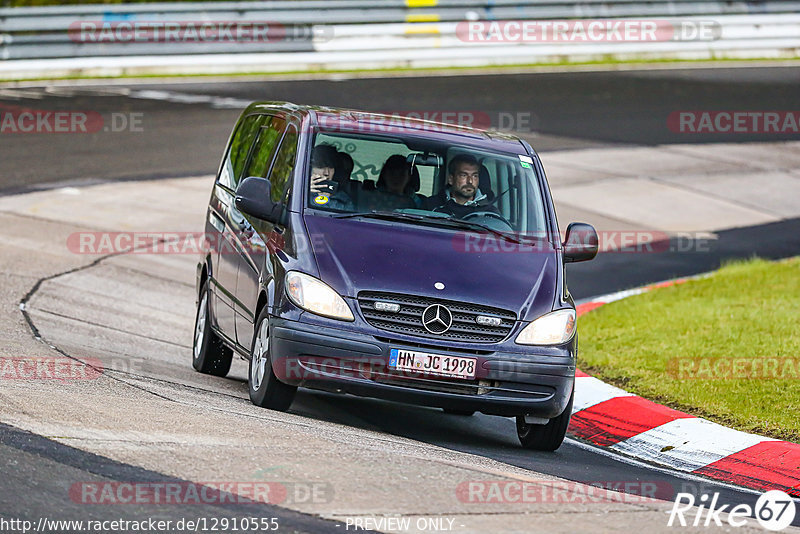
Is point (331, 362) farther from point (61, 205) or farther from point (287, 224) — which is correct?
point (61, 205)

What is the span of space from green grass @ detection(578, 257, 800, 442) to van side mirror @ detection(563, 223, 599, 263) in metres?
1.46

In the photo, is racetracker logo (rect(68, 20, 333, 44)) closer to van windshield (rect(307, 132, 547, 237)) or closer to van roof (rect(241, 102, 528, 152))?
van roof (rect(241, 102, 528, 152))

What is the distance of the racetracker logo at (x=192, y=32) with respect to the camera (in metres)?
25.3

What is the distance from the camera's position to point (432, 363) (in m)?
7.52

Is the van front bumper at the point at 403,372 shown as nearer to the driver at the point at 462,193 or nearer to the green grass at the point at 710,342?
the driver at the point at 462,193

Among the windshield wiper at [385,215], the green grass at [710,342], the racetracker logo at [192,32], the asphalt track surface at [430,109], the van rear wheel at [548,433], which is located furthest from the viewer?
the racetracker logo at [192,32]

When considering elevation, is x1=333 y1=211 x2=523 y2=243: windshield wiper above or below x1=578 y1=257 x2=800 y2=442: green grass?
above

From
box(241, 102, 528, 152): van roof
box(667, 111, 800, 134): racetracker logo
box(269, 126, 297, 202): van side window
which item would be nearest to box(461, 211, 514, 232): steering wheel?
box(241, 102, 528, 152): van roof

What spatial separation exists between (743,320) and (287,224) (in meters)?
5.06

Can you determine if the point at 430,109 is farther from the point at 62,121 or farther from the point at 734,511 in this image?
the point at 734,511

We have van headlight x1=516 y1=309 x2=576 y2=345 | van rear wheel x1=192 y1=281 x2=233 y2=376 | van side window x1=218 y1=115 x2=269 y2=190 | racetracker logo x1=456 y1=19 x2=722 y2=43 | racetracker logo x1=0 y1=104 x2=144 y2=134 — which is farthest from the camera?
racetracker logo x1=456 y1=19 x2=722 y2=43

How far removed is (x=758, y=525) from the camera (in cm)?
602

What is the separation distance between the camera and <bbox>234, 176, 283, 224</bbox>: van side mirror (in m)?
8.31

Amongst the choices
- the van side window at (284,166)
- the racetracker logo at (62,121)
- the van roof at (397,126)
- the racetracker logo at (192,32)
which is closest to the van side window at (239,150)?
the van roof at (397,126)
